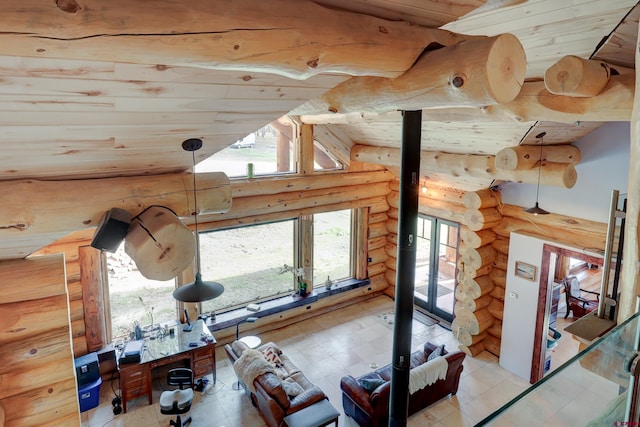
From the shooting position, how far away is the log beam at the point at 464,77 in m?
1.84

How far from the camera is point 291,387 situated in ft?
18.0

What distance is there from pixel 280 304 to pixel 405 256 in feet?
17.1

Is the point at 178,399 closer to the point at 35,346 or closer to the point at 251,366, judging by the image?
the point at 251,366

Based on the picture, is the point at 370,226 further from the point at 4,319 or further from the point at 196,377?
the point at 4,319

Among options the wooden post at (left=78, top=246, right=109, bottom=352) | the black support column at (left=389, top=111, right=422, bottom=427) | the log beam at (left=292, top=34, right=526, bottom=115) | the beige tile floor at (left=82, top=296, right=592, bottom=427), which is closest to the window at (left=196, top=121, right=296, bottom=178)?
the wooden post at (left=78, top=246, right=109, bottom=352)

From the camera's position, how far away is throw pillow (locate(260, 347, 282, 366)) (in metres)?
6.22

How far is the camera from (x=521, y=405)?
1.55 m

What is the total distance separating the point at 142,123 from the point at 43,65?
0.73m

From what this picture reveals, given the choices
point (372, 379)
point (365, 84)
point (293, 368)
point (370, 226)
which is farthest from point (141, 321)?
point (365, 84)

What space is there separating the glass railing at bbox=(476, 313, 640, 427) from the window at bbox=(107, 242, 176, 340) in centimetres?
587

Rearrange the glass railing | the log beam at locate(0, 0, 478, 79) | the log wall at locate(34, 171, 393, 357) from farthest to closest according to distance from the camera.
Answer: the log wall at locate(34, 171, 393, 357) → the glass railing → the log beam at locate(0, 0, 478, 79)

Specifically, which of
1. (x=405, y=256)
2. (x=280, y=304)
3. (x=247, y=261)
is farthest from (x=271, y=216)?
(x=405, y=256)

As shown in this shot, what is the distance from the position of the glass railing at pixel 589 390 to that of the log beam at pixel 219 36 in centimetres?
162

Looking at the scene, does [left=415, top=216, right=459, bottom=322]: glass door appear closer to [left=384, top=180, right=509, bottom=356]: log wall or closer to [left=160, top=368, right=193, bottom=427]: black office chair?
[left=384, top=180, right=509, bottom=356]: log wall
